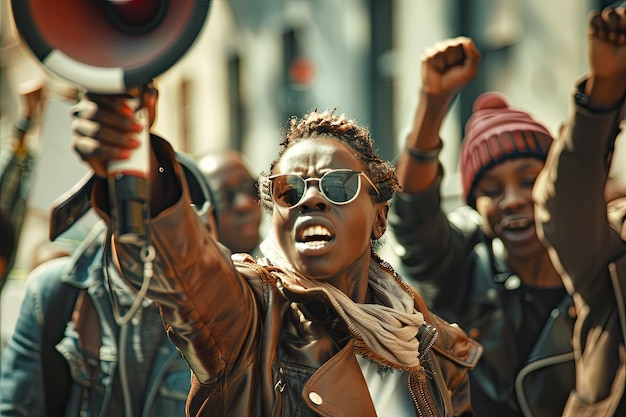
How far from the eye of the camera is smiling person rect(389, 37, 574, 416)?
6121 millimetres

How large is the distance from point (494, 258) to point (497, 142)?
1.86 feet

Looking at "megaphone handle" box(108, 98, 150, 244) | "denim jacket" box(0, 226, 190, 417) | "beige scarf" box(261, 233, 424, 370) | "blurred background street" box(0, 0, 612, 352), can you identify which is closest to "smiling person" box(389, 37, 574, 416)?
"blurred background street" box(0, 0, 612, 352)

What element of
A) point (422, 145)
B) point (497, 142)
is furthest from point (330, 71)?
point (422, 145)

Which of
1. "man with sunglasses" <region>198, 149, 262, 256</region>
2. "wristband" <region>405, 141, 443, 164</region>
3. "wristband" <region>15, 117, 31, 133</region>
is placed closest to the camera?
"wristband" <region>405, 141, 443, 164</region>

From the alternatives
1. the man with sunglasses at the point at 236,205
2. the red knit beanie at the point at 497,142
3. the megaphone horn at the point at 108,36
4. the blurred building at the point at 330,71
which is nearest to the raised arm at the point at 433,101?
the blurred building at the point at 330,71

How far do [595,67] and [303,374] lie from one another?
2.39 meters

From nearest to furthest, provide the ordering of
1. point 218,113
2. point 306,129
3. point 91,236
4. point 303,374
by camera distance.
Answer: point 303,374 → point 306,129 → point 91,236 → point 218,113

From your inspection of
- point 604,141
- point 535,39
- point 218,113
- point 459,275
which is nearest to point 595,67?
point 604,141

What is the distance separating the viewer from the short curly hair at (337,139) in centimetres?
414

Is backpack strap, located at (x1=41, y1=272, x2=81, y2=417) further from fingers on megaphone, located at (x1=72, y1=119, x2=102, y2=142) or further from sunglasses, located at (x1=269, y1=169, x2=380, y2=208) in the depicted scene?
fingers on megaphone, located at (x1=72, y1=119, x2=102, y2=142)

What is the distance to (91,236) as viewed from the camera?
5996 millimetres

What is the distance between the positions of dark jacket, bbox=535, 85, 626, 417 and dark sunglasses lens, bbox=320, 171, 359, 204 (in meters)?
1.89

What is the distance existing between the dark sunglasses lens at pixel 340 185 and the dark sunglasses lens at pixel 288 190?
0.22 feet

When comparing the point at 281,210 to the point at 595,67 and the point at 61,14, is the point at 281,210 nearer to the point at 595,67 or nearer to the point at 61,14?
the point at 61,14
